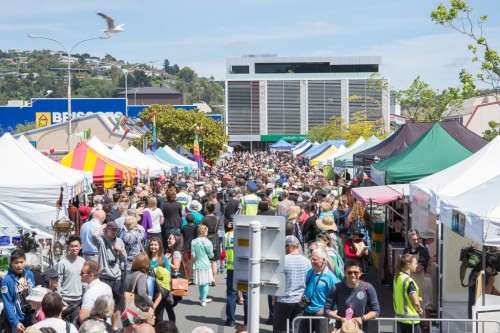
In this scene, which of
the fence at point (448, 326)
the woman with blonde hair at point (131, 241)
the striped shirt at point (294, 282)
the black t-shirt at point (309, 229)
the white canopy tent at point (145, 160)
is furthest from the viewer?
the white canopy tent at point (145, 160)

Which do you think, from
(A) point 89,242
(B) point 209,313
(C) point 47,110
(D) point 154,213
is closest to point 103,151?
(D) point 154,213

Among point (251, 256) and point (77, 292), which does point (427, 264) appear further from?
point (251, 256)

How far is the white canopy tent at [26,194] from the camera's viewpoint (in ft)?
42.4

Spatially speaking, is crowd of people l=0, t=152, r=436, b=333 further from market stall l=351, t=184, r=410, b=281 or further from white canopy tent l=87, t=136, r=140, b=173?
white canopy tent l=87, t=136, r=140, b=173

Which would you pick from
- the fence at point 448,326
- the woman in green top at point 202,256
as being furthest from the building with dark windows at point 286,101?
the fence at point 448,326

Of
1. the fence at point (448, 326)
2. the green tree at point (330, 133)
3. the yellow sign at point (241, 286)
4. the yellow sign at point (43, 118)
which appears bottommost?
the fence at point (448, 326)

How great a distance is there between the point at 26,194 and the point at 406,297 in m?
7.36

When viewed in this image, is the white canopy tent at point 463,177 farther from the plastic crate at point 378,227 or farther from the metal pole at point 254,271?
the metal pole at point 254,271

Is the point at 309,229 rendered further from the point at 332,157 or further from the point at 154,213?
the point at 332,157

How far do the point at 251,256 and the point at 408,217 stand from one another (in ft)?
28.4

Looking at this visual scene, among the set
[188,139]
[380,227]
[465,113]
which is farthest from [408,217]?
[465,113]

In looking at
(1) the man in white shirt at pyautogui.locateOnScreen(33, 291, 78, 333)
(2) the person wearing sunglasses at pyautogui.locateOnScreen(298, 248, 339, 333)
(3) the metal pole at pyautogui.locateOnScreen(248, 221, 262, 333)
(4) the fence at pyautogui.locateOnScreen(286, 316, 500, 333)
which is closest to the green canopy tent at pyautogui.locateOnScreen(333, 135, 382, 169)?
(4) the fence at pyautogui.locateOnScreen(286, 316, 500, 333)

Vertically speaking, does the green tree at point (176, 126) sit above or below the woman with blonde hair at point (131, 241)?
above

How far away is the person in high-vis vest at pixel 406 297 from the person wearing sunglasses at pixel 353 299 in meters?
0.77
